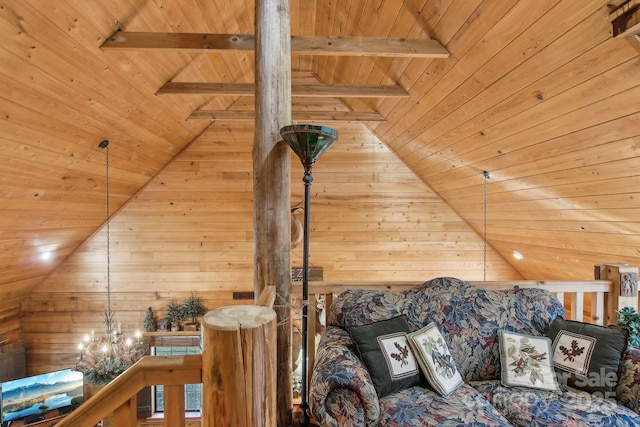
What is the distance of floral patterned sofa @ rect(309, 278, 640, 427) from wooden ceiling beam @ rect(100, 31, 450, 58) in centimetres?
156

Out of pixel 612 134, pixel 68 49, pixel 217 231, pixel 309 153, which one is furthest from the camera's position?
pixel 217 231

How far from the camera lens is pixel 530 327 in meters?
2.09

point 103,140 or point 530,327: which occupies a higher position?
point 103,140

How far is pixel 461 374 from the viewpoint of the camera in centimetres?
200

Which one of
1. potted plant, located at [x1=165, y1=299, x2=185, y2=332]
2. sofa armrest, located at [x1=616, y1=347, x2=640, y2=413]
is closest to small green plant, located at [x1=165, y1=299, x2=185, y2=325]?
potted plant, located at [x1=165, y1=299, x2=185, y2=332]

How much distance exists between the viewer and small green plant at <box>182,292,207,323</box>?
212 inches

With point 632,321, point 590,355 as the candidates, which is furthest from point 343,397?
point 632,321

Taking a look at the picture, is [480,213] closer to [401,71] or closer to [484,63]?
[401,71]

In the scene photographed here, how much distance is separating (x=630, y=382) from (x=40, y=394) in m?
6.52

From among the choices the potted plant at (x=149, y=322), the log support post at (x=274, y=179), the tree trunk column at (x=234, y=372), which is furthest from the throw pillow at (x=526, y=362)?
the potted plant at (x=149, y=322)

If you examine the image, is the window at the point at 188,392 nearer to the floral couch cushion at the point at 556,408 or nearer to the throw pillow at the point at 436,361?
the throw pillow at the point at 436,361

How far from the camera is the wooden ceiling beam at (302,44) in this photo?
92.9 inches

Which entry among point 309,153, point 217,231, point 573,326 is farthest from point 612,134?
point 217,231

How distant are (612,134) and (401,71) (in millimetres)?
1603
